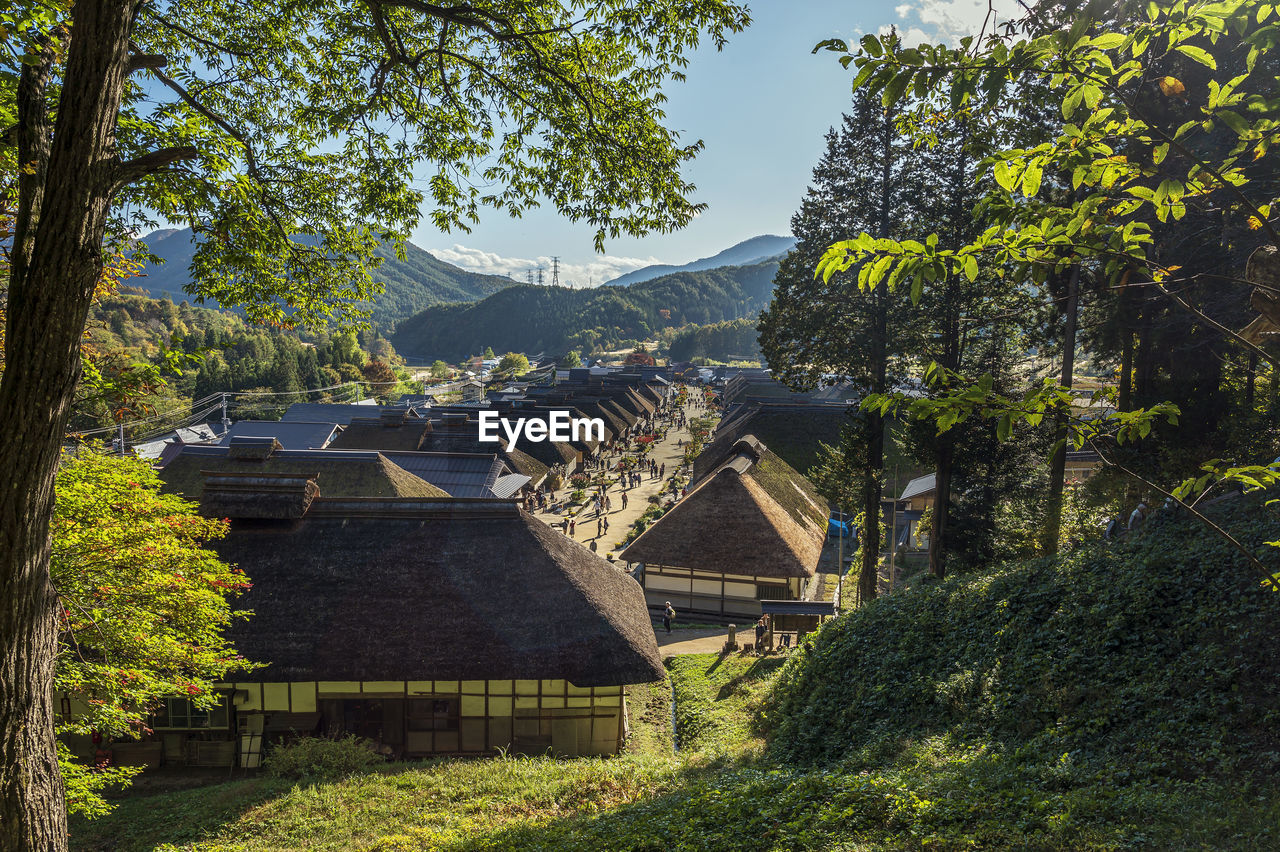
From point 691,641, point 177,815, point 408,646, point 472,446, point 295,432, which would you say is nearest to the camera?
point 177,815

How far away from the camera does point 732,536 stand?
26.8 metres

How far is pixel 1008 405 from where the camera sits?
12.5ft

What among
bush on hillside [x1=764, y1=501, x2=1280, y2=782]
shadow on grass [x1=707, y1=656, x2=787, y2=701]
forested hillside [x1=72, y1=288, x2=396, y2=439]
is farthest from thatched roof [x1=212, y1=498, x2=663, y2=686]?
forested hillside [x1=72, y1=288, x2=396, y2=439]

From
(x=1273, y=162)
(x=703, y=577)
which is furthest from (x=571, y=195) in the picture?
(x=703, y=577)

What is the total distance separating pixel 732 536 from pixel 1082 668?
17157 mm

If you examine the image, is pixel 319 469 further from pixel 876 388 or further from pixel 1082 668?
pixel 1082 668

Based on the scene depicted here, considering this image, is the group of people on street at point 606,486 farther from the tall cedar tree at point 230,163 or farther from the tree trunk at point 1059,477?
the tall cedar tree at point 230,163

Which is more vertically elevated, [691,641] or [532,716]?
[532,716]

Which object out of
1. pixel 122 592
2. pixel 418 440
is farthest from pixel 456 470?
pixel 122 592

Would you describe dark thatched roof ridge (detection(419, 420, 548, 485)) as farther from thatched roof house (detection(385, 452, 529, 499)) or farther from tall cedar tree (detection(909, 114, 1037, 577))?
tall cedar tree (detection(909, 114, 1037, 577))

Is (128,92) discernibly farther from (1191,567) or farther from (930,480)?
(930,480)

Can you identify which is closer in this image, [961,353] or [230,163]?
[230,163]

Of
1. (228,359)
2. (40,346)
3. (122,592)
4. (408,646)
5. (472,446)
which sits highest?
(228,359)

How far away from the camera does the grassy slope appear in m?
6.62
